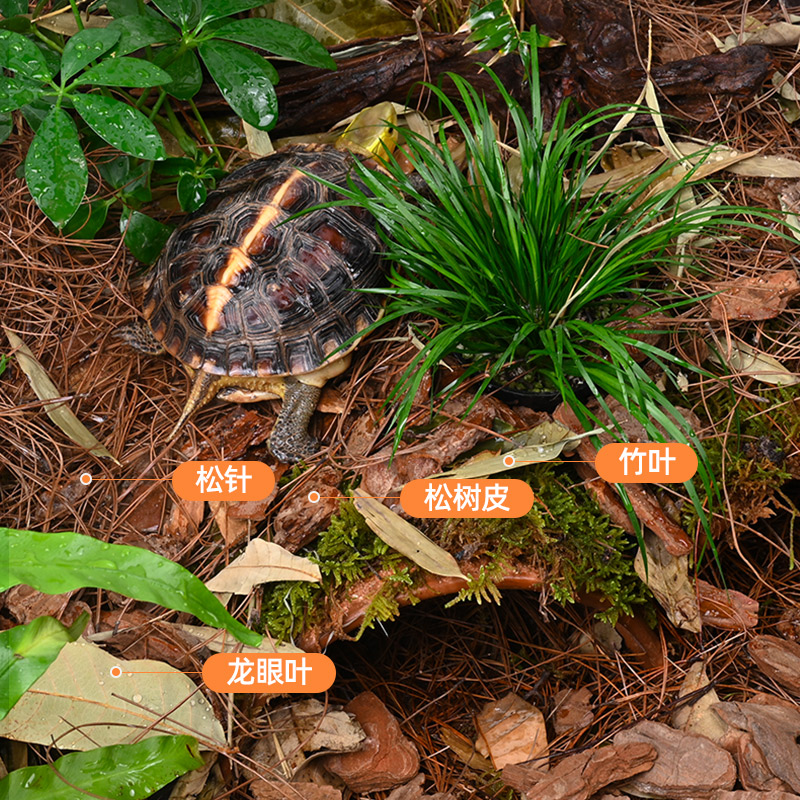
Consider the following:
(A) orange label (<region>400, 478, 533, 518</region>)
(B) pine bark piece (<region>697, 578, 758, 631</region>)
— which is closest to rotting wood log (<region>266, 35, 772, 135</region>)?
(A) orange label (<region>400, 478, 533, 518</region>)

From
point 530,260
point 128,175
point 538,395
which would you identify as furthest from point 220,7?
point 538,395

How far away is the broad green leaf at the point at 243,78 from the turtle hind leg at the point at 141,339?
75cm

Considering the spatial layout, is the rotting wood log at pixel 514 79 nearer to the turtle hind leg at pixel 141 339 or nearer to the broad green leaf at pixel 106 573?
the turtle hind leg at pixel 141 339

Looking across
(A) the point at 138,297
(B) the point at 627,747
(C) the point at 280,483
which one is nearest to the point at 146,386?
(A) the point at 138,297

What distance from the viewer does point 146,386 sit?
236cm

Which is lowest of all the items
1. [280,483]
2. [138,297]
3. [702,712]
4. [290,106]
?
[702,712]

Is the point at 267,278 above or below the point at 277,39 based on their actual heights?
below

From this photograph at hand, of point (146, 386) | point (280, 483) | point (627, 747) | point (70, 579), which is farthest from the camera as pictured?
point (146, 386)

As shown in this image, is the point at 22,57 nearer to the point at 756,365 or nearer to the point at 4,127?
the point at 4,127

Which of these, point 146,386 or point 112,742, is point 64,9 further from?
point 112,742

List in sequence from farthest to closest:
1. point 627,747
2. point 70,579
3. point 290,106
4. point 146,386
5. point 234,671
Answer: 1. point 290,106
2. point 146,386
3. point 234,671
4. point 627,747
5. point 70,579

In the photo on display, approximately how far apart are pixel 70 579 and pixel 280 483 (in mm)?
757

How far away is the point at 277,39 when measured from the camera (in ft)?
6.79

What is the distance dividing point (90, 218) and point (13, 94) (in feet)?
1.52
